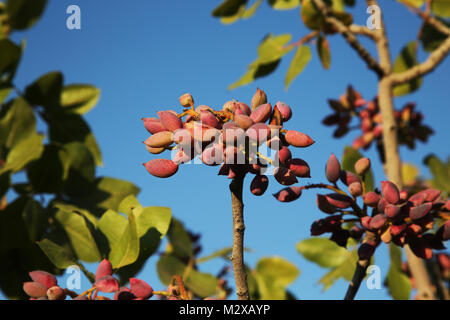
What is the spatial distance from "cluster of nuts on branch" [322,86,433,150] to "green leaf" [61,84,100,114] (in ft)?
2.97

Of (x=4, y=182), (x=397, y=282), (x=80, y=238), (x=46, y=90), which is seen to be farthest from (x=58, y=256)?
(x=397, y=282)

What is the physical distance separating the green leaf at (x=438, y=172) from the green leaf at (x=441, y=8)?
0.54 meters

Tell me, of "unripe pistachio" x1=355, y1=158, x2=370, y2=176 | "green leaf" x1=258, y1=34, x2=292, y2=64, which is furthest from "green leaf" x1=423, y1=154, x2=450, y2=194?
"unripe pistachio" x1=355, y1=158, x2=370, y2=176

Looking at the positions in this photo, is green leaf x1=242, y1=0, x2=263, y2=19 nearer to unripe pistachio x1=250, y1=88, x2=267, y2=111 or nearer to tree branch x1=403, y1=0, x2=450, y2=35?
tree branch x1=403, y1=0, x2=450, y2=35

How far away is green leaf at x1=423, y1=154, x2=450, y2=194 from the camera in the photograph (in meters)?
1.88

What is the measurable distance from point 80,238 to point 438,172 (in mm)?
1438

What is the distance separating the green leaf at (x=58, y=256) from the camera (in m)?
0.94

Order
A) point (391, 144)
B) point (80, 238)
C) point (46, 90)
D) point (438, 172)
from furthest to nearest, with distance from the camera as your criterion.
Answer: point (438, 172), point (46, 90), point (391, 144), point (80, 238)

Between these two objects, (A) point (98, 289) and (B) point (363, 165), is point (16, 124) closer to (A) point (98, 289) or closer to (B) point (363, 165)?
(A) point (98, 289)

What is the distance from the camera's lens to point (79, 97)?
170cm

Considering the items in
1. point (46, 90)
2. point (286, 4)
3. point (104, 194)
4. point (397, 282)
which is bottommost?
point (397, 282)

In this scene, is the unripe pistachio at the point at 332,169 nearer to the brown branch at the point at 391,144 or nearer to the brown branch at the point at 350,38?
the brown branch at the point at 391,144

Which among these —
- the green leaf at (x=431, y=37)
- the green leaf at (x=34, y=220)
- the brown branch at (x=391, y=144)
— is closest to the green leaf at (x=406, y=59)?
the green leaf at (x=431, y=37)
